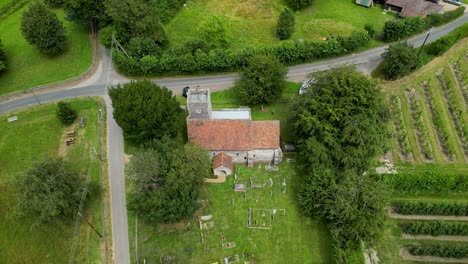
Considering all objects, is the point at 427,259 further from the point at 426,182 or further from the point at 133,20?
the point at 133,20

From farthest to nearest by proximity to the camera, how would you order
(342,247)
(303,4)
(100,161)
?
(303,4) < (100,161) < (342,247)

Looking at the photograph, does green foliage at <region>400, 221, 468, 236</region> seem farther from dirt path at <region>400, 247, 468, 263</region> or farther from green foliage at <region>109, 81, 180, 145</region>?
green foliage at <region>109, 81, 180, 145</region>

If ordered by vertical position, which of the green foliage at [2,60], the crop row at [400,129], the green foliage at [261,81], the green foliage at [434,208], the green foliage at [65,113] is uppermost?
the green foliage at [2,60]

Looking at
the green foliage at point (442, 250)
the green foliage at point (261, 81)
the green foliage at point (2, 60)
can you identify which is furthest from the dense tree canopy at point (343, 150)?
the green foliage at point (2, 60)

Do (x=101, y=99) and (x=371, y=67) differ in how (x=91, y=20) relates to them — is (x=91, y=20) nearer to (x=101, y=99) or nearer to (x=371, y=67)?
(x=101, y=99)

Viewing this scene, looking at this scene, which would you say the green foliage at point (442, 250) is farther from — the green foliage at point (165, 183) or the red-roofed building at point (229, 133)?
the green foliage at point (165, 183)

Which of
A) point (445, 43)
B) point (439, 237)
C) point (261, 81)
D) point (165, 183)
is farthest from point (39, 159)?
point (445, 43)

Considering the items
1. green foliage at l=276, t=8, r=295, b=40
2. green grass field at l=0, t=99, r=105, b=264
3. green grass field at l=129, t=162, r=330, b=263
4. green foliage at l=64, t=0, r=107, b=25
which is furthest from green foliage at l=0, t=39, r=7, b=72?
green foliage at l=276, t=8, r=295, b=40

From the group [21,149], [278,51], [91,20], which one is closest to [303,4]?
[278,51]
